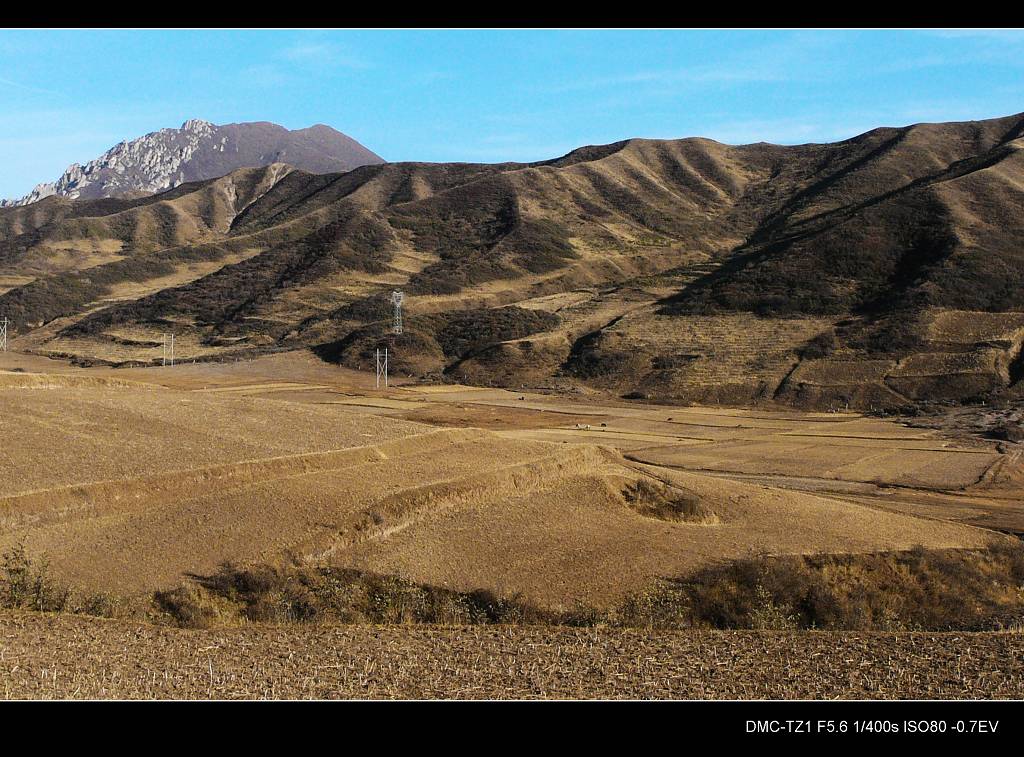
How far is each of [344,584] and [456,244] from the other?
143795mm

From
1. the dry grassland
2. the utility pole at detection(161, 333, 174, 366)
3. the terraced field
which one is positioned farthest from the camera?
the utility pole at detection(161, 333, 174, 366)

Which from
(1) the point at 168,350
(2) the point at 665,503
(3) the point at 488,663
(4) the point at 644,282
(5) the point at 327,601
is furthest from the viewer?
(4) the point at 644,282

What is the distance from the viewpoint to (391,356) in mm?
99750

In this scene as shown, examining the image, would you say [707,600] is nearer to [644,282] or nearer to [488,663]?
[488,663]

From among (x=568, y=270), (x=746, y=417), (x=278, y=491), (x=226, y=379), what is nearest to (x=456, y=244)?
(x=568, y=270)

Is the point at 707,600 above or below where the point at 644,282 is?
below

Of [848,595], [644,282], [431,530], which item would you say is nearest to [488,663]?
[431,530]

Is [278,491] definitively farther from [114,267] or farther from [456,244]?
[114,267]

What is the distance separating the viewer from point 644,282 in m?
123

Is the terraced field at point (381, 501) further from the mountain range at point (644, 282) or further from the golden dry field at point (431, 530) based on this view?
the mountain range at point (644, 282)

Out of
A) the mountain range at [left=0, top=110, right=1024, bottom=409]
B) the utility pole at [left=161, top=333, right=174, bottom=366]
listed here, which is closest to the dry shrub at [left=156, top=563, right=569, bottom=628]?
the mountain range at [left=0, top=110, right=1024, bottom=409]

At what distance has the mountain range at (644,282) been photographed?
8256 cm

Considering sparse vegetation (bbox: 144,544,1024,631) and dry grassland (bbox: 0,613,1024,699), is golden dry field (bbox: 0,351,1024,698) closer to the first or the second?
dry grassland (bbox: 0,613,1024,699)

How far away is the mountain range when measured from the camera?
82.6 m
